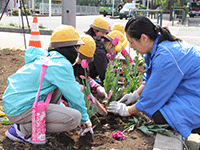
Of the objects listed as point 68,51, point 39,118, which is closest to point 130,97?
point 68,51

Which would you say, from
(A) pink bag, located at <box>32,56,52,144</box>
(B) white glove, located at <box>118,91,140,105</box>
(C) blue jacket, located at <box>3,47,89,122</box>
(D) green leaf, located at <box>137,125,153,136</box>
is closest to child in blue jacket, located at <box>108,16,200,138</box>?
(D) green leaf, located at <box>137,125,153,136</box>

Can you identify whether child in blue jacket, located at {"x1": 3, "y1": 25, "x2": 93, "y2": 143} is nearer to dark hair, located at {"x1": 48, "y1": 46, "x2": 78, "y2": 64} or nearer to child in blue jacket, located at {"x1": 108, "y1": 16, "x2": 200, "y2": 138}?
dark hair, located at {"x1": 48, "y1": 46, "x2": 78, "y2": 64}

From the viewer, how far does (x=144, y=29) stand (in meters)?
2.28

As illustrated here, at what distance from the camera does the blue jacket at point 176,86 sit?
219 cm

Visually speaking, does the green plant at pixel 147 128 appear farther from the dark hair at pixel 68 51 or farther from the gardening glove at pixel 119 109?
the dark hair at pixel 68 51

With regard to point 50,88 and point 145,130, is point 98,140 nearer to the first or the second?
point 145,130

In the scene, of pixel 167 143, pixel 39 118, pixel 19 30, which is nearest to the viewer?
pixel 39 118

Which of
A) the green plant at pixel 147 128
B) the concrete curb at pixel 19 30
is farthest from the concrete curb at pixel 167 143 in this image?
the concrete curb at pixel 19 30

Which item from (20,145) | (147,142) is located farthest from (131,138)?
(20,145)

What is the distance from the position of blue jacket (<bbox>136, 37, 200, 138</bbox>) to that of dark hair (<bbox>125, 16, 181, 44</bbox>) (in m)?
0.08

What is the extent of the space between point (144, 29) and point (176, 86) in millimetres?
560

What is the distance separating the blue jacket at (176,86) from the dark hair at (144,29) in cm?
8

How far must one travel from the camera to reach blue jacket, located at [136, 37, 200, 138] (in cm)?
219

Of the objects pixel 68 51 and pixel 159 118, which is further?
pixel 159 118
